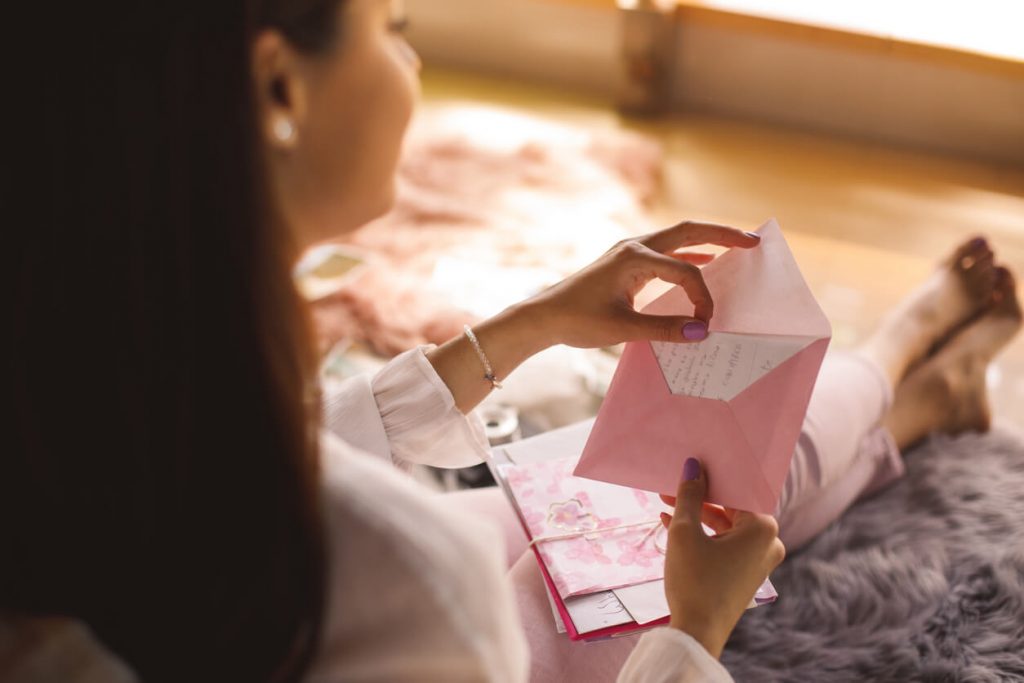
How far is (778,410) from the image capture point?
0.73 meters

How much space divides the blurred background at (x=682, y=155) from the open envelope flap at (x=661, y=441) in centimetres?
51

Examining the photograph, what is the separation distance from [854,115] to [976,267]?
0.75 meters

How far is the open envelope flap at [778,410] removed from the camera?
2.35ft

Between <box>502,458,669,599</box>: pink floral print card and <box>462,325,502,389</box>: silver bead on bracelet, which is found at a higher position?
<box>462,325,502,389</box>: silver bead on bracelet

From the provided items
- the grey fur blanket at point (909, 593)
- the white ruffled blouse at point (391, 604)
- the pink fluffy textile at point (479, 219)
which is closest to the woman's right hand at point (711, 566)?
the white ruffled blouse at point (391, 604)

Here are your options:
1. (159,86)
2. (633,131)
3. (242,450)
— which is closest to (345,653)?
(242,450)

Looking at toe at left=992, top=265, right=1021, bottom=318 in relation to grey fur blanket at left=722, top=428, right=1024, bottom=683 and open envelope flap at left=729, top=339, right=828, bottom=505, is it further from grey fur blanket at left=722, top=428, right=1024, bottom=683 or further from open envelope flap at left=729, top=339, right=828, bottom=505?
open envelope flap at left=729, top=339, right=828, bottom=505

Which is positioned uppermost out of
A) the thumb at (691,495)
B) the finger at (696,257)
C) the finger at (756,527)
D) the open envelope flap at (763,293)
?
the finger at (696,257)

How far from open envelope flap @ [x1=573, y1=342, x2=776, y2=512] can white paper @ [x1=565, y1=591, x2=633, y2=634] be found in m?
0.10

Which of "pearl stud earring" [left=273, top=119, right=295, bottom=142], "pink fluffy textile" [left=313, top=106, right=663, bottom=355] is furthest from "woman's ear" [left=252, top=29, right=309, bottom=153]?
"pink fluffy textile" [left=313, top=106, right=663, bottom=355]

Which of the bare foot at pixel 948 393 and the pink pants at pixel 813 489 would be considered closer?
the pink pants at pixel 813 489

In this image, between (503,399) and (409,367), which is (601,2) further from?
(409,367)

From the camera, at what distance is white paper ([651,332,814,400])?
729mm

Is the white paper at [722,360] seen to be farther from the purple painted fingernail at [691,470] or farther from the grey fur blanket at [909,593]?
the grey fur blanket at [909,593]
